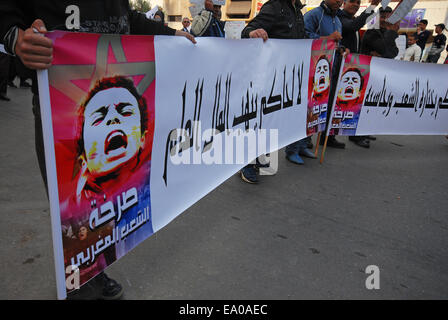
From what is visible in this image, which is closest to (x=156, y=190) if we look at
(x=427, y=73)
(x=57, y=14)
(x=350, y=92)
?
(x=57, y=14)

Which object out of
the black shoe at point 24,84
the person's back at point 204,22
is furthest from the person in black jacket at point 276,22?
the black shoe at point 24,84

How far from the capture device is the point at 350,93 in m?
4.46

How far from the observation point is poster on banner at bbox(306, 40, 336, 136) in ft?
12.6

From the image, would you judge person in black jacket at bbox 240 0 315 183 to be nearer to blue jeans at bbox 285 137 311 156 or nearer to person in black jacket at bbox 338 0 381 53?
blue jeans at bbox 285 137 311 156

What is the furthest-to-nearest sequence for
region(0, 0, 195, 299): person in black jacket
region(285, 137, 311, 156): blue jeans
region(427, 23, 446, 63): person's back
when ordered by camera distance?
region(427, 23, 446, 63): person's back, region(285, 137, 311, 156): blue jeans, region(0, 0, 195, 299): person in black jacket

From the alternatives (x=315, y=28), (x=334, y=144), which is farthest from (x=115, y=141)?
(x=334, y=144)

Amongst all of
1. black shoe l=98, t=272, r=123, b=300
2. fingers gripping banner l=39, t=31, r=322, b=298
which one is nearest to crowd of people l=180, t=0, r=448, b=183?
fingers gripping banner l=39, t=31, r=322, b=298

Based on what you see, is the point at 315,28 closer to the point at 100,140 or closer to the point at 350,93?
the point at 350,93

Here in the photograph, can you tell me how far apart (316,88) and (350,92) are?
0.73 m

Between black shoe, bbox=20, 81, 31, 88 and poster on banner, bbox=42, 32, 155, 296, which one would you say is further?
black shoe, bbox=20, 81, 31, 88

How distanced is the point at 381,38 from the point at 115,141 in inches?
197

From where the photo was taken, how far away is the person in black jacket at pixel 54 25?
1226 millimetres

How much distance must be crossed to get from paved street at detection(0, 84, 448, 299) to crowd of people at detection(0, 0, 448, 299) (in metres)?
0.37
